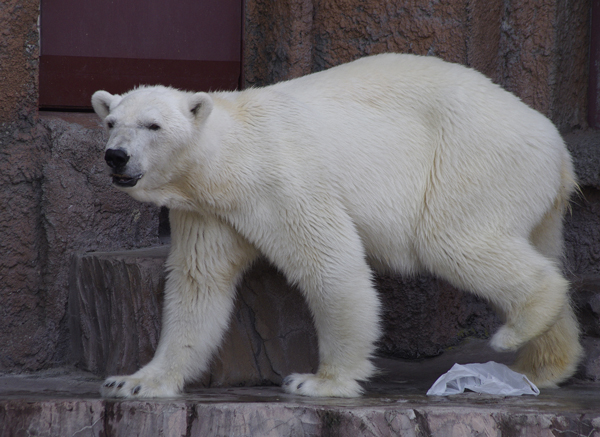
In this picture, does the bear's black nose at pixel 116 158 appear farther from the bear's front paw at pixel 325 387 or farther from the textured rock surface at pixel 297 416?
the bear's front paw at pixel 325 387

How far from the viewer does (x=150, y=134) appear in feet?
9.75

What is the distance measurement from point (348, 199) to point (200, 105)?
760 mm

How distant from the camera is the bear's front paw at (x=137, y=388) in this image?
10.4 ft

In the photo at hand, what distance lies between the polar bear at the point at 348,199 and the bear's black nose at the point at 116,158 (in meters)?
0.17

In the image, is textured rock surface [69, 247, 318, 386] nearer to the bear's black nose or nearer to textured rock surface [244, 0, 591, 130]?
the bear's black nose

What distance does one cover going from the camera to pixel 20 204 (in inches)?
159

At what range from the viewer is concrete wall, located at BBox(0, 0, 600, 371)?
13.2ft

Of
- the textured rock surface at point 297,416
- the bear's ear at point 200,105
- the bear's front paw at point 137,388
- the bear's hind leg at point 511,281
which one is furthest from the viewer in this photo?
the bear's hind leg at point 511,281

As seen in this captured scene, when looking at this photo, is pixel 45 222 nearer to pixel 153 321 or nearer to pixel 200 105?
pixel 153 321

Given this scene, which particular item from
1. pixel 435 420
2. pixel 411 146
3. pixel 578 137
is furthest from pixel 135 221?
pixel 578 137

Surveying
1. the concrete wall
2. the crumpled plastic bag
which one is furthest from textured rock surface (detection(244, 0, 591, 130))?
the crumpled plastic bag

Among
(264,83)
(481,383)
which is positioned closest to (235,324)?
(481,383)

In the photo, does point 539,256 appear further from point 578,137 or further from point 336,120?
point 578,137

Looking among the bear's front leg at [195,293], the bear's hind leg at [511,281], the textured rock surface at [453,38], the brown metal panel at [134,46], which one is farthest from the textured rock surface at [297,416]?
the textured rock surface at [453,38]
